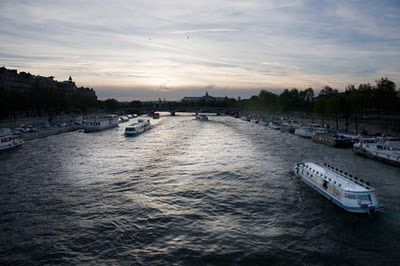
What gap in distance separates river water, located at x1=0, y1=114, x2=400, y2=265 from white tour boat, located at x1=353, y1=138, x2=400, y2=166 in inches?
59.5

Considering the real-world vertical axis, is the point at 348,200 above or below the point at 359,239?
above

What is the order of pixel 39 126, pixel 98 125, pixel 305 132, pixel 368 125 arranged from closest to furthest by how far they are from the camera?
→ pixel 368 125
pixel 305 132
pixel 39 126
pixel 98 125

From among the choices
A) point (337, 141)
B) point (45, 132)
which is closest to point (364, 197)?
point (337, 141)

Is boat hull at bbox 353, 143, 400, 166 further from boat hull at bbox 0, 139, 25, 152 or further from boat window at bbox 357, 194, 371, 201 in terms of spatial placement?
boat hull at bbox 0, 139, 25, 152

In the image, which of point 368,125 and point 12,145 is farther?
point 368,125

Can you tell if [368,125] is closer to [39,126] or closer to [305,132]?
[305,132]

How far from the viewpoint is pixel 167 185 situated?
32094 millimetres

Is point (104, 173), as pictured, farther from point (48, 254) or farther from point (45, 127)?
point (45, 127)

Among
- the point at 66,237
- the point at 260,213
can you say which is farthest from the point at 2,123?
the point at 260,213

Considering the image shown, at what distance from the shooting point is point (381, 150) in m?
45.3

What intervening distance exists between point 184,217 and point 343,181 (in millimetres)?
13550

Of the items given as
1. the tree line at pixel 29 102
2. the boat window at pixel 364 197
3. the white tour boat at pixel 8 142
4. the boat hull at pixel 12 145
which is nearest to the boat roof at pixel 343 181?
the boat window at pixel 364 197

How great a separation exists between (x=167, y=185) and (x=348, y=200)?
16.3 meters

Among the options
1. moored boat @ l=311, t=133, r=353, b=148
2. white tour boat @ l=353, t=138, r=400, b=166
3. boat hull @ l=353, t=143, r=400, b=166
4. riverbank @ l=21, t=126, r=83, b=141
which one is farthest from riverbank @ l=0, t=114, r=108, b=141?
white tour boat @ l=353, t=138, r=400, b=166
